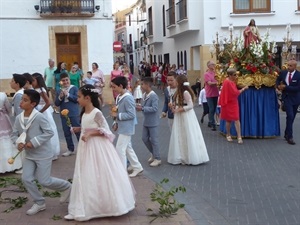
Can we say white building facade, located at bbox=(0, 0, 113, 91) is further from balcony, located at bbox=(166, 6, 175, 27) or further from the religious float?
balcony, located at bbox=(166, 6, 175, 27)

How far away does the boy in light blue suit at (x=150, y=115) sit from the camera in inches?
331

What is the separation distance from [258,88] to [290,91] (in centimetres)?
98

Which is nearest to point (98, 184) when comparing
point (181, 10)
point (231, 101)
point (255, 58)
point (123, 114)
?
point (123, 114)

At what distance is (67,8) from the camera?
65.0 feet

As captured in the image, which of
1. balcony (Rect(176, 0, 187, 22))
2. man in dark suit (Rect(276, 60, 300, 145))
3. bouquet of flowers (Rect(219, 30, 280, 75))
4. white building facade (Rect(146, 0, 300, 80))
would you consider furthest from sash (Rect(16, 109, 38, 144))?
balcony (Rect(176, 0, 187, 22))

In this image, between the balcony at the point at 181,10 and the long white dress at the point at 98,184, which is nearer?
the long white dress at the point at 98,184

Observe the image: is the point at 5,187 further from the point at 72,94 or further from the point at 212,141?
the point at 212,141

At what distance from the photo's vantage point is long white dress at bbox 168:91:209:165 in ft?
28.8

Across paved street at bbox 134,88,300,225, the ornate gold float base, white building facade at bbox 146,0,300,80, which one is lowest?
paved street at bbox 134,88,300,225

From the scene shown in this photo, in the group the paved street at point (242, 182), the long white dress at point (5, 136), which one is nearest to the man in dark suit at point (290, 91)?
the paved street at point (242, 182)

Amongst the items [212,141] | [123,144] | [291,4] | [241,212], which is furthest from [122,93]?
[291,4]

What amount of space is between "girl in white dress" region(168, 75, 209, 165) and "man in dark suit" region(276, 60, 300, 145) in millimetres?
2788

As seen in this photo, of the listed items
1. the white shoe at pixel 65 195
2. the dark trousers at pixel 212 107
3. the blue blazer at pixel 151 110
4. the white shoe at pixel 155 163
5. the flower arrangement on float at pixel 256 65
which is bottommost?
the white shoe at pixel 155 163

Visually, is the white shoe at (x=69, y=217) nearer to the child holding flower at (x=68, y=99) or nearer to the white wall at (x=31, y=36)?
the child holding flower at (x=68, y=99)
